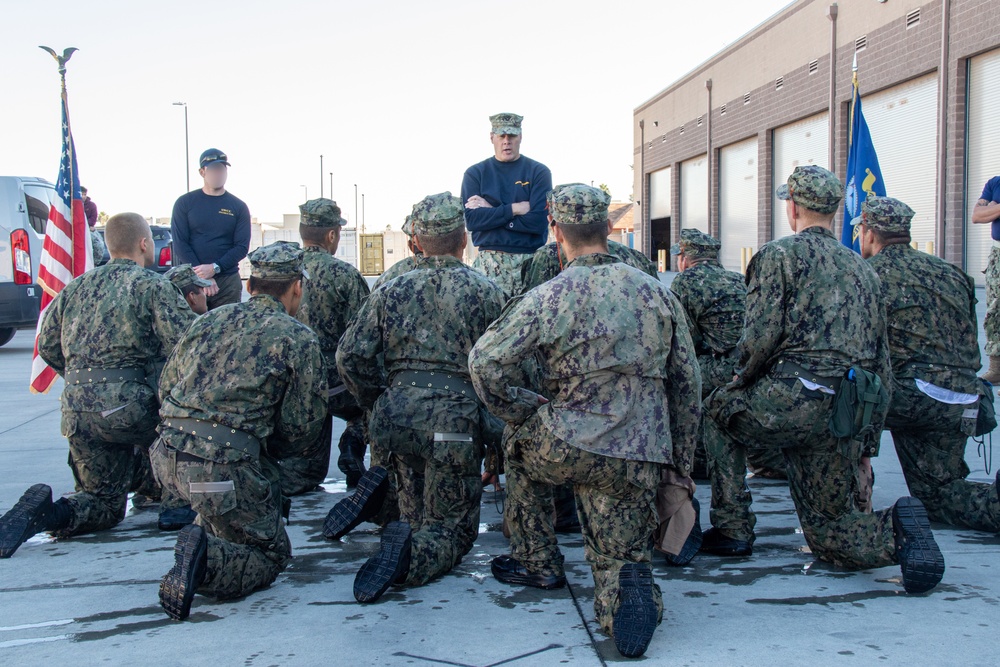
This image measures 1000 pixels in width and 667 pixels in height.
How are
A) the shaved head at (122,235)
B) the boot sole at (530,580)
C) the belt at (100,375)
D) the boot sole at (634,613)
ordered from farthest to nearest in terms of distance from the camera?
1. the shaved head at (122,235)
2. the belt at (100,375)
3. the boot sole at (530,580)
4. the boot sole at (634,613)

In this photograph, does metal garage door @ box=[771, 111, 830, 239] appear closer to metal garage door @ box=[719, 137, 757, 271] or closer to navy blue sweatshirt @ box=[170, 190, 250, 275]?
metal garage door @ box=[719, 137, 757, 271]

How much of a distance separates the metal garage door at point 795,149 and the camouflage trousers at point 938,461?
729 inches

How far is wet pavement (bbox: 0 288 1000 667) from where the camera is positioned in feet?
11.8

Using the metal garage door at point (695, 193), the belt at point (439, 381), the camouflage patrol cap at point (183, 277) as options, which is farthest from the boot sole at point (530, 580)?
the metal garage door at point (695, 193)

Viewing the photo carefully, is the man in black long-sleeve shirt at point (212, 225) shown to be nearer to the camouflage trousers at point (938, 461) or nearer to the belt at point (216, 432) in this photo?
the belt at point (216, 432)

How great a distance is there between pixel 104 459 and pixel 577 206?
303 cm

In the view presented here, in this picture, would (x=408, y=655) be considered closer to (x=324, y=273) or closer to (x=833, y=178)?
(x=833, y=178)

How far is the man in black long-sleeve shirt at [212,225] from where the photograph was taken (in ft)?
25.5

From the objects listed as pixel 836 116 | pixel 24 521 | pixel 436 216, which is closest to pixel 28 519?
pixel 24 521

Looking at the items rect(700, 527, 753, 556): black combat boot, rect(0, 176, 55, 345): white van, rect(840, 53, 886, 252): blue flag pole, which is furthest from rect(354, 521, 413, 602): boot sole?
rect(0, 176, 55, 345): white van

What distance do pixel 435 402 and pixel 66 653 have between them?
1835 millimetres

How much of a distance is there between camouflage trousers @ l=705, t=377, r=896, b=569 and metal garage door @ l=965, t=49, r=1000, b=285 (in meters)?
14.2

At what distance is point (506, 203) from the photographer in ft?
21.9

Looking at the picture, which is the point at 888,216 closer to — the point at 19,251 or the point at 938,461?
the point at 938,461
